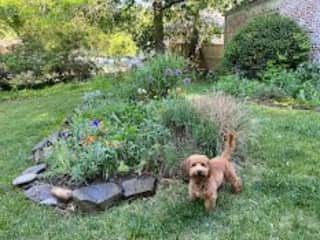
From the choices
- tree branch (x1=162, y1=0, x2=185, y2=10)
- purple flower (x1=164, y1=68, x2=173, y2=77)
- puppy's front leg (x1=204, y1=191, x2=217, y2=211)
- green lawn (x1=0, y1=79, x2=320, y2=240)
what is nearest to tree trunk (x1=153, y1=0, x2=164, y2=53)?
tree branch (x1=162, y1=0, x2=185, y2=10)

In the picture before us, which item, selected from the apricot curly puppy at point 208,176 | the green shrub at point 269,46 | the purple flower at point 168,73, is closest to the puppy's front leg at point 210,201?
the apricot curly puppy at point 208,176

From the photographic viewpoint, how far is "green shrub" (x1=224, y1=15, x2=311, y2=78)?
8.80 m

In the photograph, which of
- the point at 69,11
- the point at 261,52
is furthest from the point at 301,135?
the point at 69,11

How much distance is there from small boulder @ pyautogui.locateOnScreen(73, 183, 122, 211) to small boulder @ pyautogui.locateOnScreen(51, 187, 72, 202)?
6cm

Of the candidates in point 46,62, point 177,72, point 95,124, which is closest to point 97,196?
point 95,124

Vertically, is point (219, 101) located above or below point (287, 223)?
above

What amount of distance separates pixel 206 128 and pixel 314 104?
329 cm

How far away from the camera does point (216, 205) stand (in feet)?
11.0

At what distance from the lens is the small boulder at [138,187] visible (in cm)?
358

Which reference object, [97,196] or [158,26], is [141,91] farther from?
[158,26]

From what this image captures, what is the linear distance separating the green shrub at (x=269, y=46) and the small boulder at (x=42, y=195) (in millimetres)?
5901

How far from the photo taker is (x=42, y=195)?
3777 mm

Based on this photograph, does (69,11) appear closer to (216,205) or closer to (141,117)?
(141,117)

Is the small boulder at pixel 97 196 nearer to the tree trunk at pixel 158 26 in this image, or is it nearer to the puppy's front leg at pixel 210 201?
the puppy's front leg at pixel 210 201
